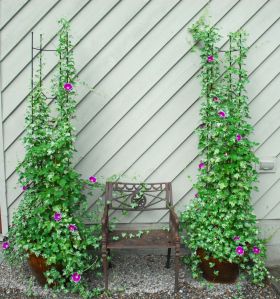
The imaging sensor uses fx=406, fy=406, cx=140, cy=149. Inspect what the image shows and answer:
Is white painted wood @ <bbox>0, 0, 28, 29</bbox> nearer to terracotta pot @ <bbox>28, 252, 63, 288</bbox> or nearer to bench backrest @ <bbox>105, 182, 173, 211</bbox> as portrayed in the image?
bench backrest @ <bbox>105, 182, 173, 211</bbox>

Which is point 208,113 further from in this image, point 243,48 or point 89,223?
point 89,223

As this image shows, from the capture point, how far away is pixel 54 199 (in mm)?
3086

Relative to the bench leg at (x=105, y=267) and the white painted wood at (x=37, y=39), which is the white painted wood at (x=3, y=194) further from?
the bench leg at (x=105, y=267)

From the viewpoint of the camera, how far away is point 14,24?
3.32m

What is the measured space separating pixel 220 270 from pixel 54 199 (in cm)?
144

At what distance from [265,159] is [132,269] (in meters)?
1.53

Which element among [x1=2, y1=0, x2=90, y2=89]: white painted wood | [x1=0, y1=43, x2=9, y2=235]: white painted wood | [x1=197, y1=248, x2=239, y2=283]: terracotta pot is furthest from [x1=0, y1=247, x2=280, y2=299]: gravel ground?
[x1=2, y1=0, x2=90, y2=89]: white painted wood

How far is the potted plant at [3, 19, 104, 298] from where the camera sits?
307cm

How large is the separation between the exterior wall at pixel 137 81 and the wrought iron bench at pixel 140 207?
0.13 metres

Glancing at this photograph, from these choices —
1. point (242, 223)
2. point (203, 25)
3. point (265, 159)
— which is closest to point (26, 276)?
point (242, 223)

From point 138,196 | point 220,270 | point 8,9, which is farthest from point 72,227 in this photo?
point 8,9

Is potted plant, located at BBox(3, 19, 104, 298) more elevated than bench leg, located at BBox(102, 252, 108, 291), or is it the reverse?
potted plant, located at BBox(3, 19, 104, 298)

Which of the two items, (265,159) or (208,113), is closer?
(208,113)

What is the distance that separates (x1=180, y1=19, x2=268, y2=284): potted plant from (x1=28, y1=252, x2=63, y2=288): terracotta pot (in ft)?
3.66
